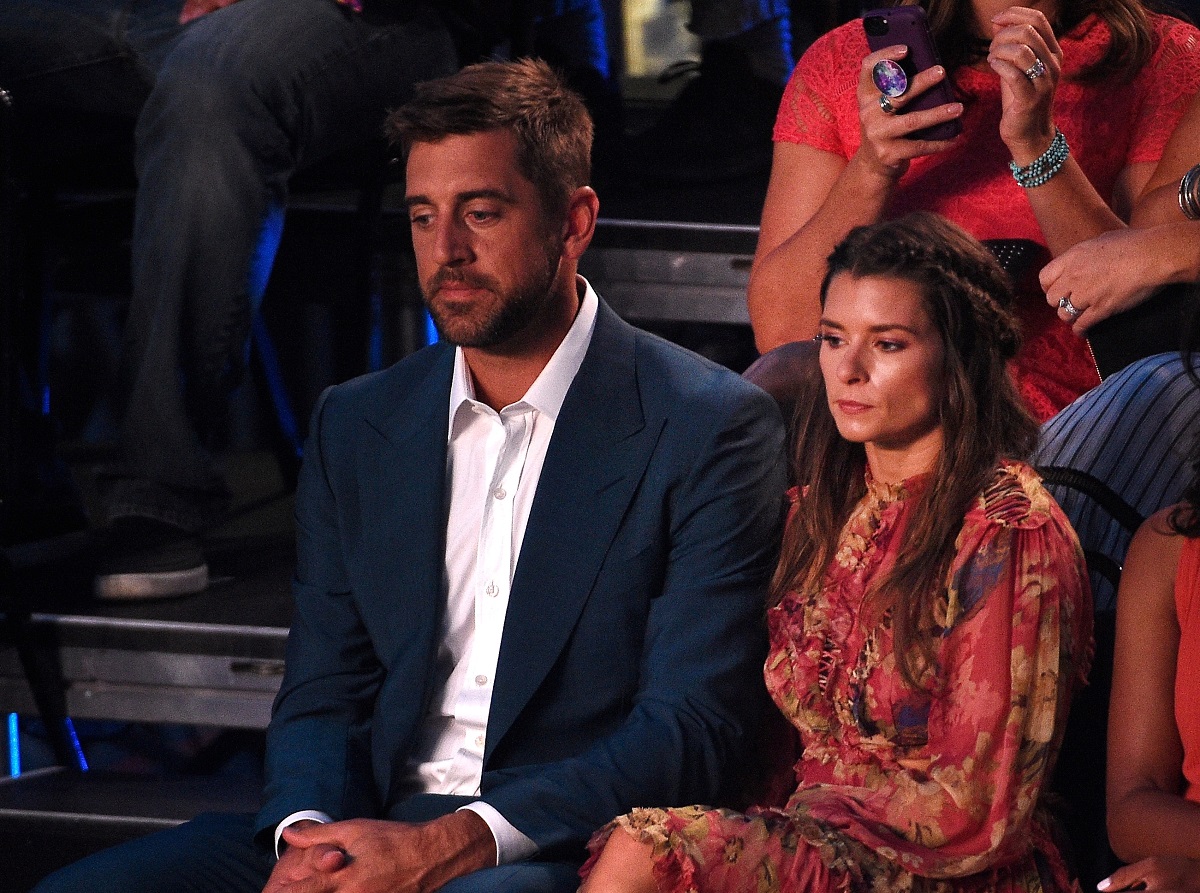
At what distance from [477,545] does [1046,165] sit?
0.85 metres

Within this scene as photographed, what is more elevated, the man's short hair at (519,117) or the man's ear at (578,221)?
the man's short hair at (519,117)

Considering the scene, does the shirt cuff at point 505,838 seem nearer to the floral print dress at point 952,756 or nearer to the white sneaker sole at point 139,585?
the floral print dress at point 952,756

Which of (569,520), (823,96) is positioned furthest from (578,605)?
(823,96)

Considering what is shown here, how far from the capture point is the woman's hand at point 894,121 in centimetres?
206

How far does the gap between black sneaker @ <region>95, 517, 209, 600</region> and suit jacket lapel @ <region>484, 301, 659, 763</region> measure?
3.23 feet

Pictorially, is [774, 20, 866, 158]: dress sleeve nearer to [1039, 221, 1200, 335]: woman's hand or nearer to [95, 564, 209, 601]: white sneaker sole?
[1039, 221, 1200, 335]: woman's hand

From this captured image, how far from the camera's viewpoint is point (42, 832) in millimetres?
2375

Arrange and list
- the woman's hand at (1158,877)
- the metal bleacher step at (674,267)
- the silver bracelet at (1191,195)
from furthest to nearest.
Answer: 1. the metal bleacher step at (674,267)
2. the silver bracelet at (1191,195)
3. the woman's hand at (1158,877)

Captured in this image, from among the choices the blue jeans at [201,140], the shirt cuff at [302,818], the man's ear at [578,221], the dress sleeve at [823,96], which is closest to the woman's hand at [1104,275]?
the dress sleeve at [823,96]

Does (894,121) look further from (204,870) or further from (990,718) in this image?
(204,870)

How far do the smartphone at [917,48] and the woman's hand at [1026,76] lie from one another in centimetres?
7

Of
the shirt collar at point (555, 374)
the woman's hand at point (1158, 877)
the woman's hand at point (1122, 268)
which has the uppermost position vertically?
the woman's hand at point (1122, 268)

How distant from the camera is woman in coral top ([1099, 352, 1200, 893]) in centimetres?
154

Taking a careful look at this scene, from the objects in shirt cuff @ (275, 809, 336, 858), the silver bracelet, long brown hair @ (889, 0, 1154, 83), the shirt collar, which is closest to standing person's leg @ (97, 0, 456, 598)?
the shirt collar
